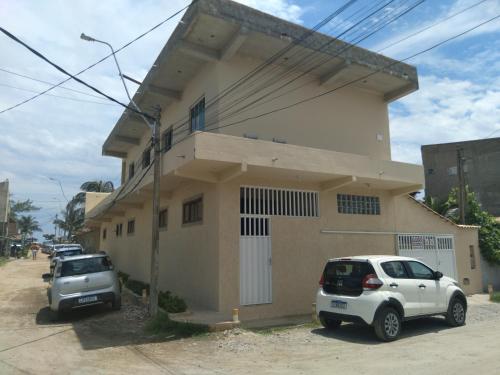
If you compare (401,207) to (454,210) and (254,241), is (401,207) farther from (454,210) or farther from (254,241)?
(454,210)

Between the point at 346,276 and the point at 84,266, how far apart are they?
288 inches

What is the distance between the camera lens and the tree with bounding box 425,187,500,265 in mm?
17203

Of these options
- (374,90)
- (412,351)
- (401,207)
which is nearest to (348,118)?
(374,90)

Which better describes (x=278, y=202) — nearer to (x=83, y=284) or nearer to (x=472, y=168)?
(x=83, y=284)

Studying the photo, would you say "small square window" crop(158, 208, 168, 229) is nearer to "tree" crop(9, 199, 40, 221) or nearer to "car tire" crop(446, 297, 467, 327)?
"car tire" crop(446, 297, 467, 327)

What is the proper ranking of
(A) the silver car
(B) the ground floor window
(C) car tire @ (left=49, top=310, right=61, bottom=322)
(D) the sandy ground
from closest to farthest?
(D) the sandy ground
(A) the silver car
(C) car tire @ (left=49, top=310, right=61, bottom=322)
(B) the ground floor window

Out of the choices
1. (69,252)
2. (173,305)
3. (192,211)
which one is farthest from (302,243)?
(69,252)

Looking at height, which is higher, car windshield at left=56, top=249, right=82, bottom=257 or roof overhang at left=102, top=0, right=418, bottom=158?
roof overhang at left=102, top=0, right=418, bottom=158

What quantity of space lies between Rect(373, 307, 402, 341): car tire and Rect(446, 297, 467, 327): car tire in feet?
6.15

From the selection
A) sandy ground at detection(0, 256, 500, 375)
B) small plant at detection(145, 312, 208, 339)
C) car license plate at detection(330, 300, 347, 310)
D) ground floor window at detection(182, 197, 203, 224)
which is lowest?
sandy ground at detection(0, 256, 500, 375)

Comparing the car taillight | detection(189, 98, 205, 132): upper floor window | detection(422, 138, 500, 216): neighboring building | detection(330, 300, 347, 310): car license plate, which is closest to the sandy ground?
detection(330, 300, 347, 310): car license plate

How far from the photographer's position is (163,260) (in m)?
14.6

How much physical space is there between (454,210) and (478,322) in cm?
1296

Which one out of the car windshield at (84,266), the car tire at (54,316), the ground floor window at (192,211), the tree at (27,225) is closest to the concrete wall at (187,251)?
the ground floor window at (192,211)
